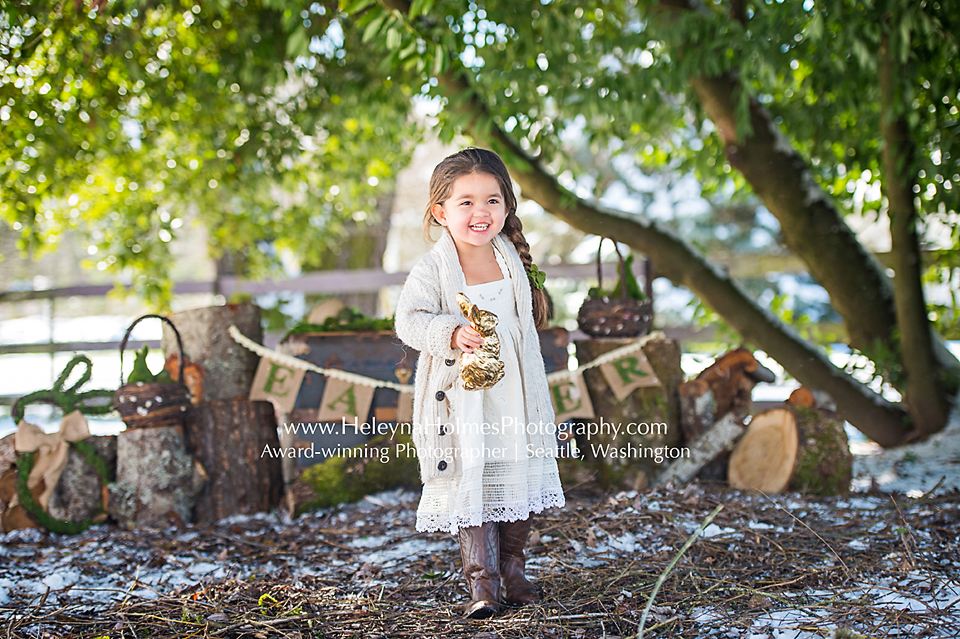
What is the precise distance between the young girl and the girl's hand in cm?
4

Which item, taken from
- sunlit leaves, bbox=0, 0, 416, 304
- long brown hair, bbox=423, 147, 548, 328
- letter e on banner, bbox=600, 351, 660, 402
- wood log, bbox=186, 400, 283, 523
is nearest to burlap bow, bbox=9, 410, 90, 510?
wood log, bbox=186, 400, 283, 523

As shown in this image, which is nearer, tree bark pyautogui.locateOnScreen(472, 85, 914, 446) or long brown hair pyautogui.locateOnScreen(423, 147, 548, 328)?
long brown hair pyautogui.locateOnScreen(423, 147, 548, 328)

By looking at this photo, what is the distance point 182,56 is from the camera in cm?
478

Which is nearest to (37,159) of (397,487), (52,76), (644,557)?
(52,76)

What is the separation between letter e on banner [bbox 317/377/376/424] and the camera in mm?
3314

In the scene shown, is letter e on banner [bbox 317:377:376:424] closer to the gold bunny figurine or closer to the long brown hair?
the long brown hair

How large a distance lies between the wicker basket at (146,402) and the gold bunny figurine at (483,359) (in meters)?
1.86

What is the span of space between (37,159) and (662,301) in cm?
836

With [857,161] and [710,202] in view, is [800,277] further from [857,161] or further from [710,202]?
[857,161]

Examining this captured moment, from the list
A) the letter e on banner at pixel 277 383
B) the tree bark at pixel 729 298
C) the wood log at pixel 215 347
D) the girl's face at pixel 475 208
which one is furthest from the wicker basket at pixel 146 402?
the tree bark at pixel 729 298

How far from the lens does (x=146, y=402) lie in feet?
10.2

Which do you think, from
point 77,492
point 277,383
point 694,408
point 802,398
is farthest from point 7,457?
point 802,398

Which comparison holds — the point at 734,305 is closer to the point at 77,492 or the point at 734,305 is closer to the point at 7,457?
the point at 77,492

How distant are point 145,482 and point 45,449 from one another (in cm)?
47
